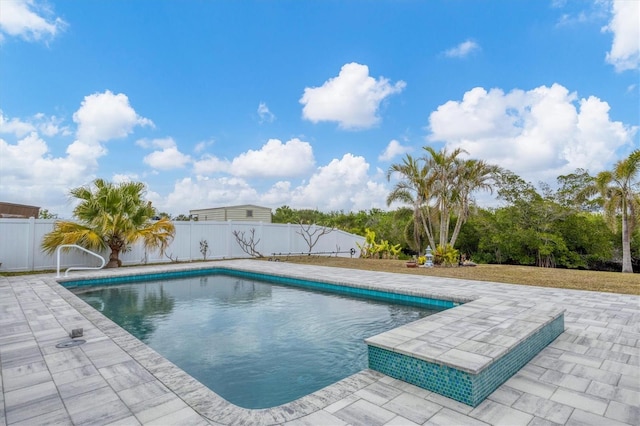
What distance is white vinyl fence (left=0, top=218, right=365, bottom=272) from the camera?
9.62 meters

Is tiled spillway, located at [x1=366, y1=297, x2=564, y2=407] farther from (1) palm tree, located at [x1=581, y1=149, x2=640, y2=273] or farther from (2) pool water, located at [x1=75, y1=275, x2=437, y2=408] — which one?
(1) palm tree, located at [x1=581, y1=149, x2=640, y2=273]

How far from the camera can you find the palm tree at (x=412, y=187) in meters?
13.0

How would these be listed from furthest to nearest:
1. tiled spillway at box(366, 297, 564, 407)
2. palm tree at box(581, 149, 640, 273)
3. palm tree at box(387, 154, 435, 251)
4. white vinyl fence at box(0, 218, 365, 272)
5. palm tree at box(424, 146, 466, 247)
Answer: palm tree at box(387, 154, 435, 251), palm tree at box(424, 146, 466, 247), palm tree at box(581, 149, 640, 273), white vinyl fence at box(0, 218, 365, 272), tiled spillway at box(366, 297, 564, 407)

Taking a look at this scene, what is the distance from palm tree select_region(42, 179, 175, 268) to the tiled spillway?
31.4 feet

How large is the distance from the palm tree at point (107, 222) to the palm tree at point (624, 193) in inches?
600

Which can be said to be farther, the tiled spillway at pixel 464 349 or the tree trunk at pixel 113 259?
the tree trunk at pixel 113 259

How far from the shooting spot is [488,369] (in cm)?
252

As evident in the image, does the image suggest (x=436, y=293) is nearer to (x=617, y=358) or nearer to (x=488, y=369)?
(x=617, y=358)

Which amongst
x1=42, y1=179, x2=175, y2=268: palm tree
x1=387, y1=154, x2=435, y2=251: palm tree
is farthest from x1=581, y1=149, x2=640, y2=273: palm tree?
x1=42, y1=179, x2=175, y2=268: palm tree

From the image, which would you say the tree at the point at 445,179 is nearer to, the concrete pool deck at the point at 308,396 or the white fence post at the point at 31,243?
the concrete pool deck at the point at 308,396

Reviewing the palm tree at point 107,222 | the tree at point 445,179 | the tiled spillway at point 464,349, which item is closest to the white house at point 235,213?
the palm tree at point 107,222

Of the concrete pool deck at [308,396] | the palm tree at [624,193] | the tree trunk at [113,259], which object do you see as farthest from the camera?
the palm tree at [624,193]

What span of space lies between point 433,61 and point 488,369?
38.5 feet

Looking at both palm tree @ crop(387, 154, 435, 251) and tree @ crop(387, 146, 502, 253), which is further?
palm tree @ crop(387, 154, 435, 251)
